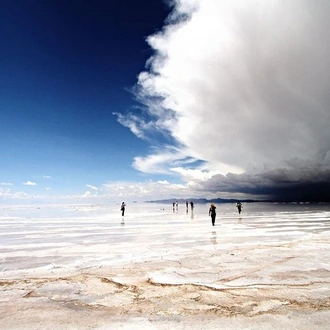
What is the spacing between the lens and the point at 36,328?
4.75 metres

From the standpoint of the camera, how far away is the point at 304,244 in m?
14.0

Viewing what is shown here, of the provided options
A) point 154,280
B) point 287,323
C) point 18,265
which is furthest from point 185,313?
point 18,265

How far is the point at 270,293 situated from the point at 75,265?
22.1 ft

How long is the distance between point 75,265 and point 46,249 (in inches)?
172

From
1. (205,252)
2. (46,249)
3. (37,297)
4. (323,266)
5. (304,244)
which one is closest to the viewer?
(37,297)

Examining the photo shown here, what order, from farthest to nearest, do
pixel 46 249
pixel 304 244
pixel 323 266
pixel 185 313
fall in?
1. pixel 304 244
2. pixel 46 249
3. pixel 323 266
4. pixel 185 313

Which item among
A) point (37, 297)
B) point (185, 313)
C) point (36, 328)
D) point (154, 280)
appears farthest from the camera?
point (154, 280)

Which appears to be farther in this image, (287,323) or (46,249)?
(46,249)

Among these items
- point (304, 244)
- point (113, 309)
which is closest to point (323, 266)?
point (304, 244)

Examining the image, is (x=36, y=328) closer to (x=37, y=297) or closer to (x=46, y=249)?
(x=37, y=297)

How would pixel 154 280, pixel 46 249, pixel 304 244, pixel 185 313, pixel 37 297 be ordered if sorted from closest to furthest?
pixel 185 313 < pixel 37 297 < pixel 154 280 < pixel 46 249 < pixel 304 244

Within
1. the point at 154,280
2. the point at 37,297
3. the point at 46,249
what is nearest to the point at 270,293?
the point at 154,280

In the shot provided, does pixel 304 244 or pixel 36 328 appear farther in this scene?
pixel 304 244

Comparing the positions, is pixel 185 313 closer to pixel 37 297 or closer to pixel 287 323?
pixel 287 323
